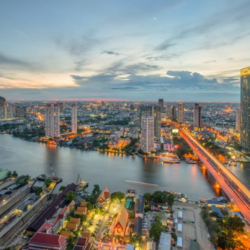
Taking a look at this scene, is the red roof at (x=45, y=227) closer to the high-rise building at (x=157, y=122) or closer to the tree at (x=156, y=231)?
the tree at (x=156, y=231)

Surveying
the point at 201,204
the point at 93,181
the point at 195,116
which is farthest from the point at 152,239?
the point at 195,116

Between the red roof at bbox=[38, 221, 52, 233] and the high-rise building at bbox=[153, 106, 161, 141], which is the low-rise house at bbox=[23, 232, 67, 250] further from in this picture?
the high-rise building at bbox=[153, 106, 161, 141]

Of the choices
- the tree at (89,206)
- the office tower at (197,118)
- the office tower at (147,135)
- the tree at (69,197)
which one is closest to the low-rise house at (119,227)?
the tree at (89,206)

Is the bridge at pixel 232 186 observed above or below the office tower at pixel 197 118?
below

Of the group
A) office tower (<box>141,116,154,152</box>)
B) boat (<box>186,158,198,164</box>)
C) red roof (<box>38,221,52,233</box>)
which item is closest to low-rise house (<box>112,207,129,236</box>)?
red roof (<box>38,221,52,233</box>)

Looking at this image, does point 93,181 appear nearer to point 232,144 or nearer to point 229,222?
point 229,222

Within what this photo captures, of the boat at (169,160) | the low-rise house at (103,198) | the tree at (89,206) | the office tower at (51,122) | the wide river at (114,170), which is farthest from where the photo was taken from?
the office tower at (51,122)
